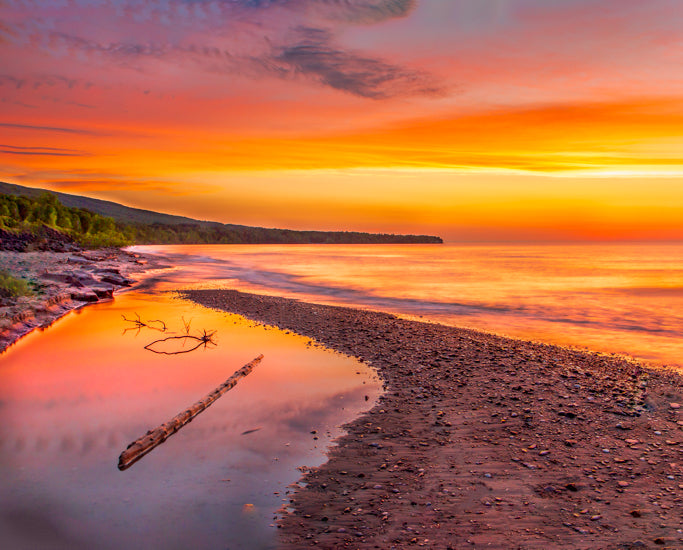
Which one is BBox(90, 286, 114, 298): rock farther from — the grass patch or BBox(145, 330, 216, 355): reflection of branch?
BBox(145, 330, 216, 355): reflection of branch

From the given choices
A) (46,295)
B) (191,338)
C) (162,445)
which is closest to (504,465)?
(162,445)

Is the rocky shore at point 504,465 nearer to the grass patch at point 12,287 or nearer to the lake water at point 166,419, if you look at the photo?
the lake water at point 166,419

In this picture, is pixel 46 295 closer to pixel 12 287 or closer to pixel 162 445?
pixel 12 287

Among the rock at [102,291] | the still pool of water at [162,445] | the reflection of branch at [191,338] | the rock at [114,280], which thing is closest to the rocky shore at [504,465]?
the still pool of water at [162,445]

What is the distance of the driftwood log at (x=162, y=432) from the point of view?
8141 millimetres

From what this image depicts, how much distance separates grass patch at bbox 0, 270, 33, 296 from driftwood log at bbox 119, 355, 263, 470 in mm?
17937

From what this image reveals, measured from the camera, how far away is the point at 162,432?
8984 millimetres

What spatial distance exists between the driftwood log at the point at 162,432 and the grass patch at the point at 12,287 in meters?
Answer: 17.9

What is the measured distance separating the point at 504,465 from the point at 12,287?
2576 centimetres

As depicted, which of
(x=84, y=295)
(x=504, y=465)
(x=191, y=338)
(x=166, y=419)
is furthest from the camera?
(x=84, y=295)

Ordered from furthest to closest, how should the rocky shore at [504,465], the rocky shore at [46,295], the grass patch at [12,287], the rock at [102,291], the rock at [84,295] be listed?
the rock at [102,291] < the rock at [84,295] < the grass patch at [12,287] < the rocky shore at [46,295] < the rocky shore at [504,465]

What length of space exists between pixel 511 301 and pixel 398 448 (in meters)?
30.9

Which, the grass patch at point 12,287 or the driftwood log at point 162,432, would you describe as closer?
the driftwood log at point 162,432

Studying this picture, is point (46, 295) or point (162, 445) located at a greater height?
point (46, 295)
